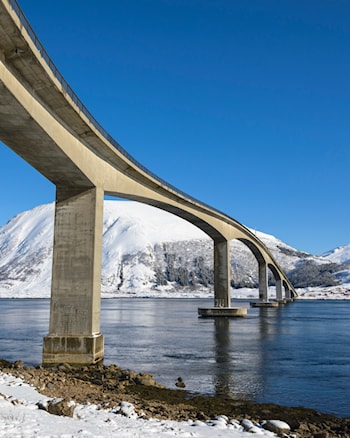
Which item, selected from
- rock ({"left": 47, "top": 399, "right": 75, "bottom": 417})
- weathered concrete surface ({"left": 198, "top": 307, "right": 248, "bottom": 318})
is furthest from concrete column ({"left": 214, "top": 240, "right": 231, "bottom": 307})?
rock ({"left": 47, "top": 399, "right": 75, "bottom": 417})

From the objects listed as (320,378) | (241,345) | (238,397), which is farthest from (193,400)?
(241,345)

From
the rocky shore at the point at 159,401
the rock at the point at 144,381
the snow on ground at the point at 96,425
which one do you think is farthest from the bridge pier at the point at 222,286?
the snow on ground at the point at 96,425

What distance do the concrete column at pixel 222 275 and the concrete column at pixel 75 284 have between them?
4236 cm

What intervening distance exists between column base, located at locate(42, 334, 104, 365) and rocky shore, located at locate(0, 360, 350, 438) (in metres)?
2.72

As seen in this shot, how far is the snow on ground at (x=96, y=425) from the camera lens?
10383 mm

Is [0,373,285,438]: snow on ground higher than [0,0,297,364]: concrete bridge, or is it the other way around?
[0,0,297,364]: concrete bridge

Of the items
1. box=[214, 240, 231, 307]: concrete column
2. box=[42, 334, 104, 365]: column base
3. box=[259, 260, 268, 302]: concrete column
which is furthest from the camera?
box=[259, 260, 268, 302]: concrete column

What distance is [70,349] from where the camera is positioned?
23.7m

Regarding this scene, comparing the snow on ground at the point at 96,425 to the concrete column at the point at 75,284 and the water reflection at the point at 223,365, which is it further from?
the concrete column at the point at 75,284

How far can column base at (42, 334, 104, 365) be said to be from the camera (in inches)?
925

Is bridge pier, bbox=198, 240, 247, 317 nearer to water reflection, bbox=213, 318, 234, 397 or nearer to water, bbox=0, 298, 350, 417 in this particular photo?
water, bbox=0, 298, 350, 417

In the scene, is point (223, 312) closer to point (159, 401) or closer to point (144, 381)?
point (144, 381)

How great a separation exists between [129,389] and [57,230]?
1007cm

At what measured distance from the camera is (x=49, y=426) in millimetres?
10711
